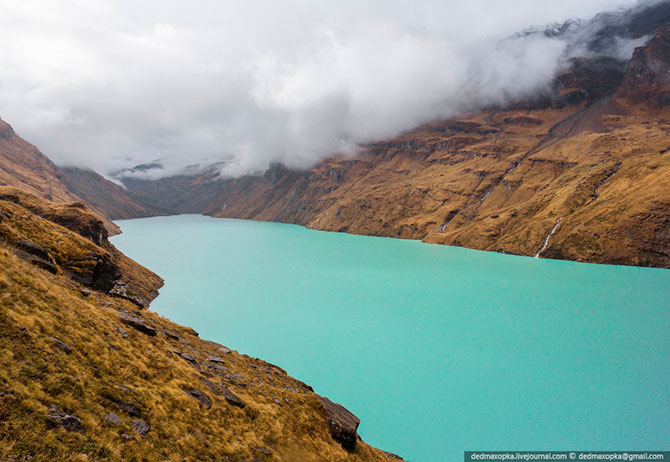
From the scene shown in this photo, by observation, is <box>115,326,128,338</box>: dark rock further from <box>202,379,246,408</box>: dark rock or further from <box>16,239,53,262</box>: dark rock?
<box>16,239,53,262</box>: dark rock

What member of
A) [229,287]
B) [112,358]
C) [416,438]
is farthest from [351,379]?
[229,287]

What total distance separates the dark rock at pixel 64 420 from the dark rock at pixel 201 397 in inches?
241

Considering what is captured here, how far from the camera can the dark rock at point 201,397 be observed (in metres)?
15.4

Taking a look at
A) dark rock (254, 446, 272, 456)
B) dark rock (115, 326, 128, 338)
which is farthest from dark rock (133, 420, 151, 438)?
dark rock (115, 326, 128, 338)

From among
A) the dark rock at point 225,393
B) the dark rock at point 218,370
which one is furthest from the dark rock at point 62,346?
the dark rock at point 218,370

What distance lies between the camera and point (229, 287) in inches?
2667

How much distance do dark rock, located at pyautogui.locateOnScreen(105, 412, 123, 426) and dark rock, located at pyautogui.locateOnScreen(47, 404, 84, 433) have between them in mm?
1131

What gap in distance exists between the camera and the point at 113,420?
1092 centimetres

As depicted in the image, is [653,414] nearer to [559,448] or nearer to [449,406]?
[559,448]

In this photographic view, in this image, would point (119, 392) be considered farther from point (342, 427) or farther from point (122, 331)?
point (342, 427)

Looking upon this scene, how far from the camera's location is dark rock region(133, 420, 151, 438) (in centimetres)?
1133

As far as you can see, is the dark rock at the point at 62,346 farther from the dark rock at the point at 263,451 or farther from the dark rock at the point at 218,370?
the dark rock at the point at 218,370

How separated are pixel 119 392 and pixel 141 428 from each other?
185 cm

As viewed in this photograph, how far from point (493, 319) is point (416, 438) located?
31.9m
